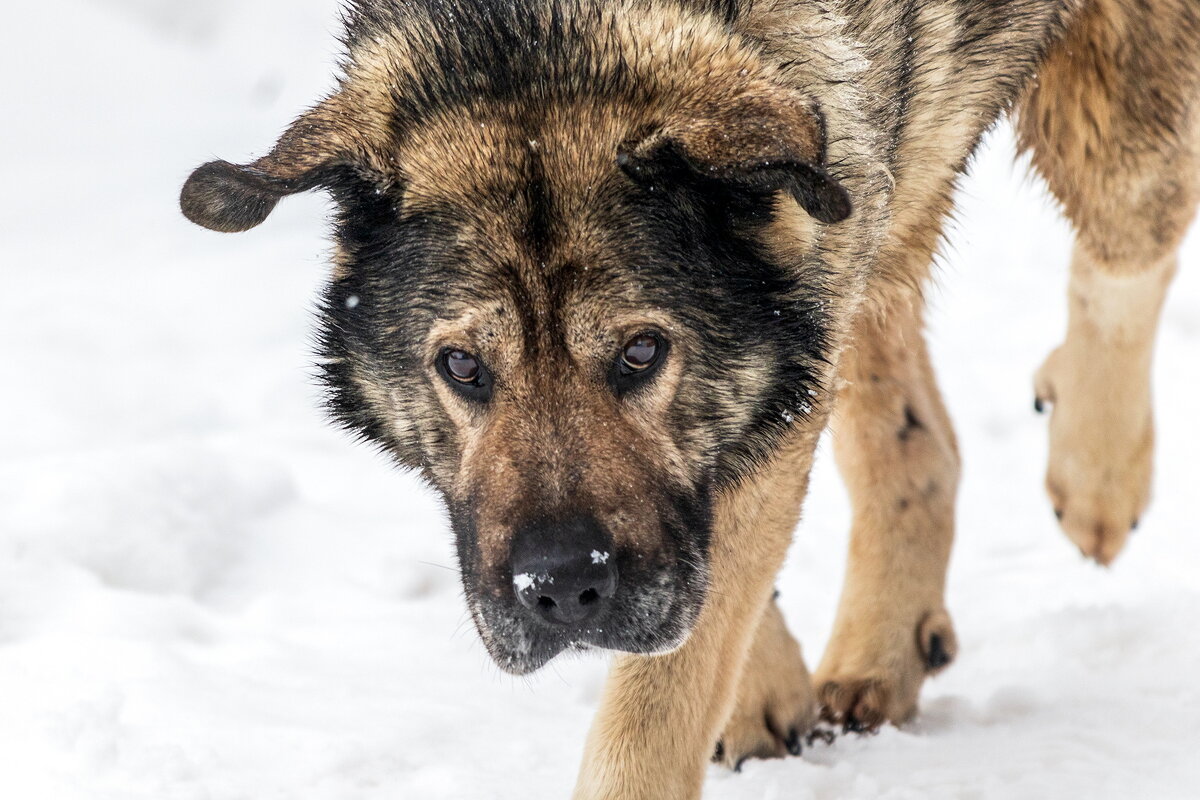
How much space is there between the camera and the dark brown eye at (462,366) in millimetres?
2877

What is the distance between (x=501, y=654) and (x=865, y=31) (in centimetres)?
168

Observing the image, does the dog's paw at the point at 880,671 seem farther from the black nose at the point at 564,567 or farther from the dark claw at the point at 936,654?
the black nose at the point at 564,567

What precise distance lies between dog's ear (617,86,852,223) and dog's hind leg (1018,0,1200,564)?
1767 mm

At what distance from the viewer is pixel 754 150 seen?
264cm

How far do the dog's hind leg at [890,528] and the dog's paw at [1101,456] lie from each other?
503 mm

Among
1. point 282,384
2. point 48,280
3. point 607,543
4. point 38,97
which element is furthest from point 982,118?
point 38,97

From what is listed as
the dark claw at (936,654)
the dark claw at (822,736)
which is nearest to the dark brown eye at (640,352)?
the dark claw at (822,736)

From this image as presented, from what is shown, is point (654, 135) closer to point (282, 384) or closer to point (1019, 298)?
point (282, 384)

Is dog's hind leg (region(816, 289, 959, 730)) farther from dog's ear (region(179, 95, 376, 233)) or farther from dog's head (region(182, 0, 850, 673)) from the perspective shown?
dog's ear (region(179, 95, 376, 233))

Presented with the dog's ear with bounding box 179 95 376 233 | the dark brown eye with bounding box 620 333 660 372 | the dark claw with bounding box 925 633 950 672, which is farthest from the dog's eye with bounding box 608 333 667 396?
the dark claw with bounding box 925 633 950 672

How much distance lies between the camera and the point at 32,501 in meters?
4.52

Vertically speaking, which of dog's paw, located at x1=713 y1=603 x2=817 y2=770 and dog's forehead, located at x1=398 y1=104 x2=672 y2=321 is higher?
dog's forehead, located at x1=398 y1=104 x2=672 y2=321

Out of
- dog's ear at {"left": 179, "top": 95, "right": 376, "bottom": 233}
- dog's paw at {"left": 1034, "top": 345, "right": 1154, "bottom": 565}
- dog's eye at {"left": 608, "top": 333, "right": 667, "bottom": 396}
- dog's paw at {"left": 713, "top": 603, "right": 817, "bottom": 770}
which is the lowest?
dog's paw at {"left": 1034, "top": 345, "right": 1154, "bottom": 565}

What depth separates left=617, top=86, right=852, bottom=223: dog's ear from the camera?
2580 millimetres
